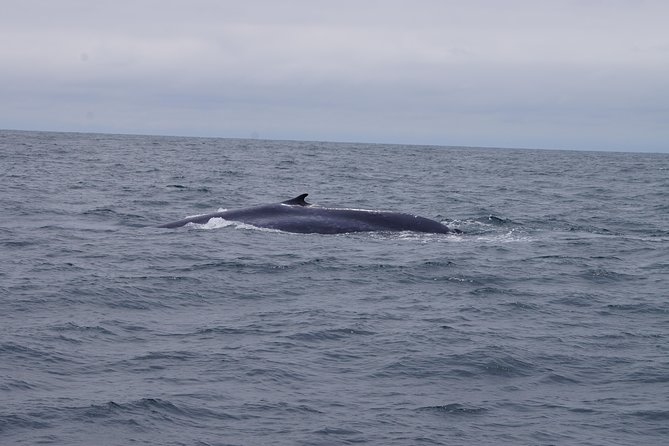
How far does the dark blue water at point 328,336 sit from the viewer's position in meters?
8.79

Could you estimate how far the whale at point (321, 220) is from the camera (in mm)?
21953

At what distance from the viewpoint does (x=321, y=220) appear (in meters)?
22.2

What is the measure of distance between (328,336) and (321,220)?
10337mm

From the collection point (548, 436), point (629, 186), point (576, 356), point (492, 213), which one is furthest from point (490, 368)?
point (629, 186)

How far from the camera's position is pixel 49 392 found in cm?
942

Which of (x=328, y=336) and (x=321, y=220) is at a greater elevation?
(x=321, y=220)

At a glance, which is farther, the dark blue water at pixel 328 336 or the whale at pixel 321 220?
the whale at pixel 321 220

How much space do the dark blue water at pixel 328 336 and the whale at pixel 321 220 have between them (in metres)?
0.53

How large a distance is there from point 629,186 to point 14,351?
Answer: 147ft

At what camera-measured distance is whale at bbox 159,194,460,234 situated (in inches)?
864

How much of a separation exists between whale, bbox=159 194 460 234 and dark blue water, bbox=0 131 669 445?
525mm

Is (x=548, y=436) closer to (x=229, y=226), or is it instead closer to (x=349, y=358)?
(x=349, y=358)

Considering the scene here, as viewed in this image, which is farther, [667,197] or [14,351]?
[667,197]

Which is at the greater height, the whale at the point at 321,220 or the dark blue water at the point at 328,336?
the whale at the point at 321,220
